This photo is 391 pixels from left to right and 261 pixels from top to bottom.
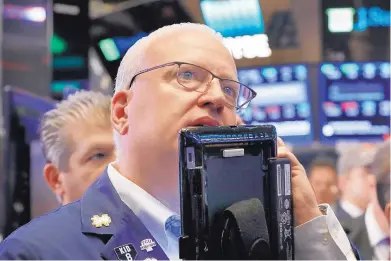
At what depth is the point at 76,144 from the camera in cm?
223

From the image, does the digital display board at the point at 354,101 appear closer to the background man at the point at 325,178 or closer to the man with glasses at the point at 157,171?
the background man at the point at 325,178

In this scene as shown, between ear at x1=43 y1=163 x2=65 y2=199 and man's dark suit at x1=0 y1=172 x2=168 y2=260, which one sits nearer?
man's dark suit at x1=0 y1=172 x2=168 y2=260

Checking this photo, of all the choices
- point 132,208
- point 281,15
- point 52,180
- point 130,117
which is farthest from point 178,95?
point 281,15

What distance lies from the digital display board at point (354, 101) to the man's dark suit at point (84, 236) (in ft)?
7.68

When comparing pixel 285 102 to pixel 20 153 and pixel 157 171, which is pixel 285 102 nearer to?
pixel 20 153

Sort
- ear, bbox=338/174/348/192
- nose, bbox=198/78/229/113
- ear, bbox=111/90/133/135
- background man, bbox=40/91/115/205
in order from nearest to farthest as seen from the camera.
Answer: nose, bbox=198/78/229/113 < ear, bbox=111/90/133/135 < background man, bbox=40/91/115/205 < ear, bbox=338/174/348/192

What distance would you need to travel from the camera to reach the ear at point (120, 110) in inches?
57.8

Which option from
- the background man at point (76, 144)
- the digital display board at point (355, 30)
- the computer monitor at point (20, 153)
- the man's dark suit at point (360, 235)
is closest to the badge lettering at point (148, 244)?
the background man at point (76, 144)

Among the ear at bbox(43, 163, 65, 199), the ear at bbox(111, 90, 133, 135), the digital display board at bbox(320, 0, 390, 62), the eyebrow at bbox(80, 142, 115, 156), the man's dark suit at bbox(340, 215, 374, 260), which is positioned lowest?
the man's dark suit at bbox(340, 215, 374, 260)

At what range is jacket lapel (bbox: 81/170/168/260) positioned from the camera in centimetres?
127

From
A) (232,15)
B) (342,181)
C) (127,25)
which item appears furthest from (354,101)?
(127,25)

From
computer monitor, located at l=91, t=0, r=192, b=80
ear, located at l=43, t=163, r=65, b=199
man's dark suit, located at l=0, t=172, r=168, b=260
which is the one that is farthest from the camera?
computer monitor, located at l=91, t=0, r=192, b=80

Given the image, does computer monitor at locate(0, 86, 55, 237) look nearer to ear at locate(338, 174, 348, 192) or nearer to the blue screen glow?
the blue screen glow

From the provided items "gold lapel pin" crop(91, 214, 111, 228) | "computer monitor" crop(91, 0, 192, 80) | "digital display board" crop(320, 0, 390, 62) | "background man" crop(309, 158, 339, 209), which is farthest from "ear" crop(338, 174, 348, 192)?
"gold lapel pin" crop(91, 214, 111, 228)
